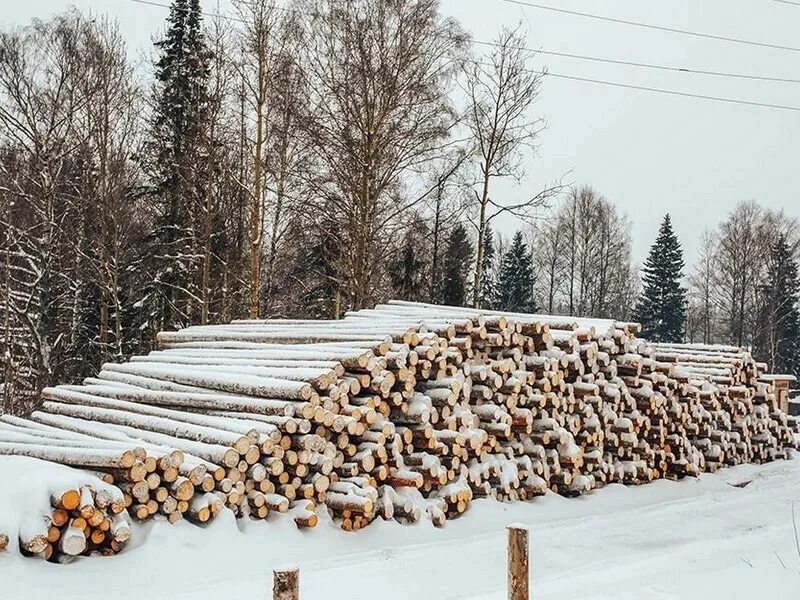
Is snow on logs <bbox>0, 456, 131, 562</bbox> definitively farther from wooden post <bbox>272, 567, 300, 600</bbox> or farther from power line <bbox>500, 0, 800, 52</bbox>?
power line <bbox>500, 0, 800, 52</bbox>

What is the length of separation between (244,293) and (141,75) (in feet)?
23.8

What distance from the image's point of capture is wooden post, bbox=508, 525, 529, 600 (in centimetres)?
484

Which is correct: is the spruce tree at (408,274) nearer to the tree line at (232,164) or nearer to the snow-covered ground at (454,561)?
the tree line at (232,164)

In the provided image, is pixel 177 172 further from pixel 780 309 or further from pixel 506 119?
pixel 780 309

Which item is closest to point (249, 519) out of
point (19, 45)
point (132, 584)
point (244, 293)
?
point (132, 584)

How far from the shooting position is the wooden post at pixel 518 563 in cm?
484

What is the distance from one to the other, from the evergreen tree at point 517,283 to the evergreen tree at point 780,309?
41.5 ft

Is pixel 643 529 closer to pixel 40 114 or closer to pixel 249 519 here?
pixel 249 519

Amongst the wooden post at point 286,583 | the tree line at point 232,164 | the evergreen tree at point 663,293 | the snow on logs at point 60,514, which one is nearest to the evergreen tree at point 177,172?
the tree line at point 232,164

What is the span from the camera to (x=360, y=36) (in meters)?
17.9

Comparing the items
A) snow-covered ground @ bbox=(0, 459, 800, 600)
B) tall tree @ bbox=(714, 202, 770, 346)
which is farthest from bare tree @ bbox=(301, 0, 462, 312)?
tall tree @ bbox=(714, 202, 770, 346)

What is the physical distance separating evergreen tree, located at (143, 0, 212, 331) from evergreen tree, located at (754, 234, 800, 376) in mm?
32642

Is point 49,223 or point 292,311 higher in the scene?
point 49,223

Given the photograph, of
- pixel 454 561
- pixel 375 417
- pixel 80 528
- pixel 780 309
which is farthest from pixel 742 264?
pixel 80 528
